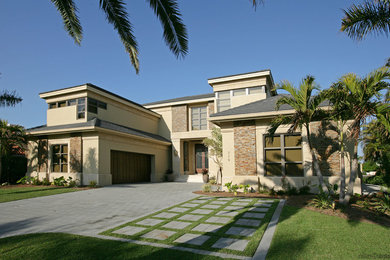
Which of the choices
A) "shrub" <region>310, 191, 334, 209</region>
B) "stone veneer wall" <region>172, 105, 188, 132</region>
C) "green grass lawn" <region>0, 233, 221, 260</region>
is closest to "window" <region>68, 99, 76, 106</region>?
"stone veneer wall" <region>172, 105, 188, 132</region>

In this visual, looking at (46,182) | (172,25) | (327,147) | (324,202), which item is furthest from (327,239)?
(46,182)

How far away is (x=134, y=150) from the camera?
59.2ft

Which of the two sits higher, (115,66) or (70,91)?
(70,91)

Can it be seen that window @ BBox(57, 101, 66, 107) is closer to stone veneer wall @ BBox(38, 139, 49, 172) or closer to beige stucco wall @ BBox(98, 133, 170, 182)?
stone veneer wall @ BBox(38, 139, 49, 172)

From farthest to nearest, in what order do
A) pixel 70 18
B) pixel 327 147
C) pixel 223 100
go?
pixel 223 100 < pixel 327 147 < pixel 70 18

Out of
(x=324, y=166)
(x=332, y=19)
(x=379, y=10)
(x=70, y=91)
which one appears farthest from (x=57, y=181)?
(x=379, y=10)

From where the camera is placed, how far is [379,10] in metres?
6.21

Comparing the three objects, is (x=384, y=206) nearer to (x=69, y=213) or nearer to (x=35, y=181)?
(x=69, y=213)

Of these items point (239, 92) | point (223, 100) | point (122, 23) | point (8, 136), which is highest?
point (239, 92)

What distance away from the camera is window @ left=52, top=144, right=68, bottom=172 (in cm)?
1606

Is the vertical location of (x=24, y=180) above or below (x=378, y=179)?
below

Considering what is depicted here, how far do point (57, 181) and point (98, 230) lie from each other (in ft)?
36.8

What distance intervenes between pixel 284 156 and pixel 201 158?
1187 centimetres

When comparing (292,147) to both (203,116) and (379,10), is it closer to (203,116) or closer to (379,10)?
(379,10)
